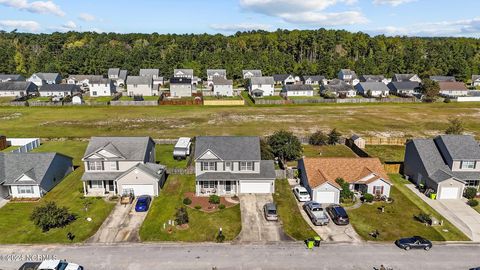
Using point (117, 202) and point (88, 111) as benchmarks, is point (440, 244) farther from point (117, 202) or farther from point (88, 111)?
point (88, 111)

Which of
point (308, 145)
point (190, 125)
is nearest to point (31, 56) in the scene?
point (190, 125)

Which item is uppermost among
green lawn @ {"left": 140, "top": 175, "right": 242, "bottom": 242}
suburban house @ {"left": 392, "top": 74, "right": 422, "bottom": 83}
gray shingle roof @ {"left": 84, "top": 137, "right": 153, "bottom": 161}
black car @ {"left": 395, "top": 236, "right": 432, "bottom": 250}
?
suburban house @ {"left": 392, "top": 74, "right": 422, "bottom": 83}

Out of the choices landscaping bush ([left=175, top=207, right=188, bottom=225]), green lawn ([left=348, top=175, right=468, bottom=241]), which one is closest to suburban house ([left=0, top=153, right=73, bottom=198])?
landscaping bush ([left=175, top=207, right=188, bottom=225])

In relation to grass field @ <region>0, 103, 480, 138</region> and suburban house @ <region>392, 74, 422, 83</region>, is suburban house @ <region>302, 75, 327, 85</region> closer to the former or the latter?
suburban house @ <region>392, 74, 422, 83</region>

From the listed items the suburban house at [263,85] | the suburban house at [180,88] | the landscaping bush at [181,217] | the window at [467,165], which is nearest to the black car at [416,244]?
the window at [467,165]

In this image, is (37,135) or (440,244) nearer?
(440,244)

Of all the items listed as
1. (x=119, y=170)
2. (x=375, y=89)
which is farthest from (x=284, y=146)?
(x=375, y=89)

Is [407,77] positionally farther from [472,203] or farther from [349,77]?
[472,203]
